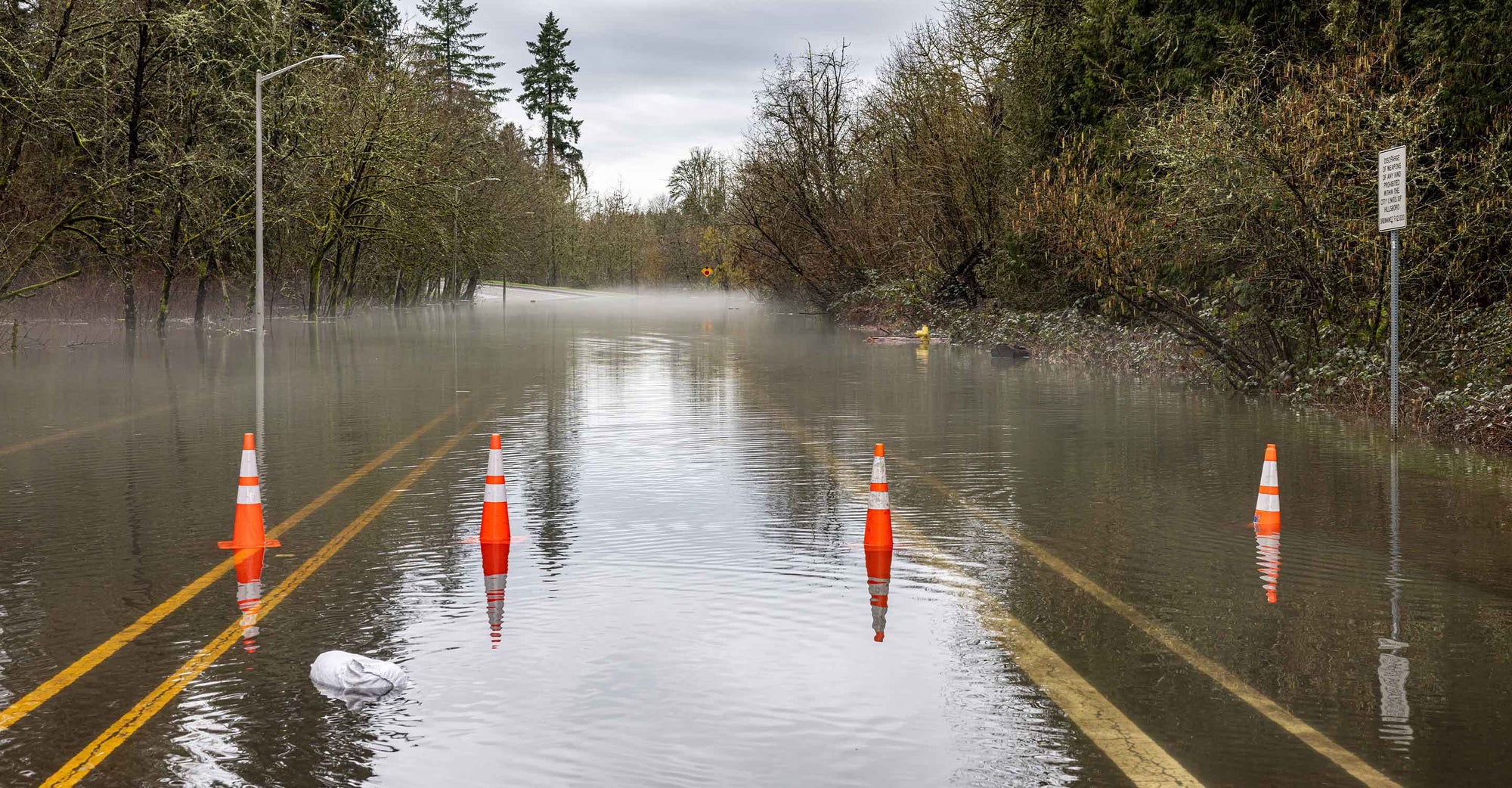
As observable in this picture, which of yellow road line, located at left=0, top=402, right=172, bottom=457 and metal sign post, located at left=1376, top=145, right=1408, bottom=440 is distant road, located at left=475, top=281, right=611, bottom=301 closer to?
yellow road line, located at left=0, top=402, right=172, bottom=457

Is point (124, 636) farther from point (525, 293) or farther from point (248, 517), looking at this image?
point (525, 293)

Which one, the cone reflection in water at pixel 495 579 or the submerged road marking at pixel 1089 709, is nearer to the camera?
the submerged road marking at pixel 1089 709

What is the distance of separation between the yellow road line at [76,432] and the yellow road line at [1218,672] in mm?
10103

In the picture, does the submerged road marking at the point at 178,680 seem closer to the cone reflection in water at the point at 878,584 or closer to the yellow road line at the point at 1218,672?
the cone reflection in water at the point at 878,584

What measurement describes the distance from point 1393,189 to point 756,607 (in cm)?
1050

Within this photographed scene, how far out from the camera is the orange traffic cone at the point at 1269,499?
33.7 feet

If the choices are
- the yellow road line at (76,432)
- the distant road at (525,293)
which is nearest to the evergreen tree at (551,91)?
the distant road at (525,293)

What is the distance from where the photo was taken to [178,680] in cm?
643

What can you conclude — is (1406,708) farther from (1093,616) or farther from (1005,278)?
(1005,278)

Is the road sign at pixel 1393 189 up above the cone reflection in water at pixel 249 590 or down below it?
above

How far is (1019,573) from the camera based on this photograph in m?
8.82

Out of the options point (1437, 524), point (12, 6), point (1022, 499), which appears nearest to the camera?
point (1437, 524)

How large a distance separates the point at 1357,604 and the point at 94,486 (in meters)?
9.50

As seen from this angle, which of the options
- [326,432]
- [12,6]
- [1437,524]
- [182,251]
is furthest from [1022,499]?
[182,251]
